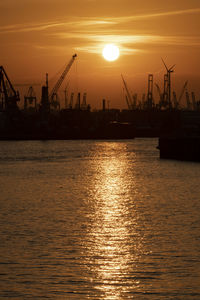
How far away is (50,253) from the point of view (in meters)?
20.8

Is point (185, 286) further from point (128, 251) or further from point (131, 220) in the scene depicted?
point (131, 220)

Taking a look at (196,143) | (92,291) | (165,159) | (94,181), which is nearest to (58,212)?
(92,291)

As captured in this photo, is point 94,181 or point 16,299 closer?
point 16,299

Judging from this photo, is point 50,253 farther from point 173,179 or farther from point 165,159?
point 165,159

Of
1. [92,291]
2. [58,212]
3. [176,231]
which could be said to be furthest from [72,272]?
[58,212]

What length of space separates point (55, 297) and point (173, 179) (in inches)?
1640

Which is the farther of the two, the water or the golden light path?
the golden light path

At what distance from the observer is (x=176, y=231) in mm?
25344

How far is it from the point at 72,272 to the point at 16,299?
298cm

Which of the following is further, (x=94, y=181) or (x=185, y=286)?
(x=94, y=181)

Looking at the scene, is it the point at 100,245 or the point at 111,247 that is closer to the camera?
the point at 111,247

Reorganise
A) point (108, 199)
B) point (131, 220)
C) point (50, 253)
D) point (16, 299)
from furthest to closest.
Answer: point (108, 199) → point (131, 220) → point (50, 253) → point (16, 299)

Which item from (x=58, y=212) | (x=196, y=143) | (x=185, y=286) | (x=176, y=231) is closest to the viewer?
(x=185, y=286)

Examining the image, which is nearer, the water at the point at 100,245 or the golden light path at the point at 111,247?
the water at the point at 100,245
